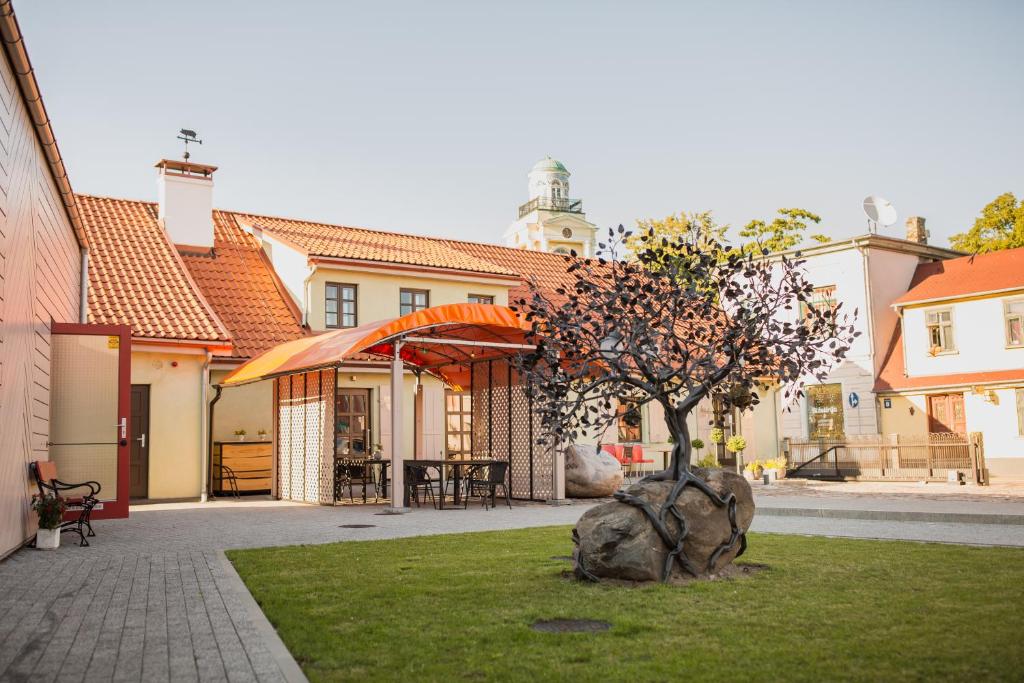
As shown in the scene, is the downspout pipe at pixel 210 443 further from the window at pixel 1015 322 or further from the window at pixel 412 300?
the window at pixel 1015 322

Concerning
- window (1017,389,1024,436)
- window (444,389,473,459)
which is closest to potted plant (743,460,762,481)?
window (1017,389,1024,436)

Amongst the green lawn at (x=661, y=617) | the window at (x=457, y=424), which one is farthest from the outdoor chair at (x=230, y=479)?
the green lawn at (x=661, y=617)

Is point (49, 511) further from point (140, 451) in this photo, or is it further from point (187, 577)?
point (140, 451)

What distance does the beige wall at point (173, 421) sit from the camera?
62.2 feet

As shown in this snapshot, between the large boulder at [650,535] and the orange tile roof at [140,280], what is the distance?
13.2m

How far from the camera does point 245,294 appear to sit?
23438 mm

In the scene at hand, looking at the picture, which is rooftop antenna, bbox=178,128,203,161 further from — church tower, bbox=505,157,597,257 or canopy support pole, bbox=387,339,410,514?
church tower, bbox=505,157,597,257

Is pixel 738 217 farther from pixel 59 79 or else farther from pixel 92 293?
pixel 59 79

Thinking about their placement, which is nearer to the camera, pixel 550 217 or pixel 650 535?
pixel 650 535

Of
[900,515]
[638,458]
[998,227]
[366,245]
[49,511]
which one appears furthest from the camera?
[998,227]

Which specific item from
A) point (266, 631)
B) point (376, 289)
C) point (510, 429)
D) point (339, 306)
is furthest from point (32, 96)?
point (376, 289)

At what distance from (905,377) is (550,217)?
48878 mm

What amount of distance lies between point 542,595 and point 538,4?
11.1m

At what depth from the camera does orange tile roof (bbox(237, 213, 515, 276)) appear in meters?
23.5
